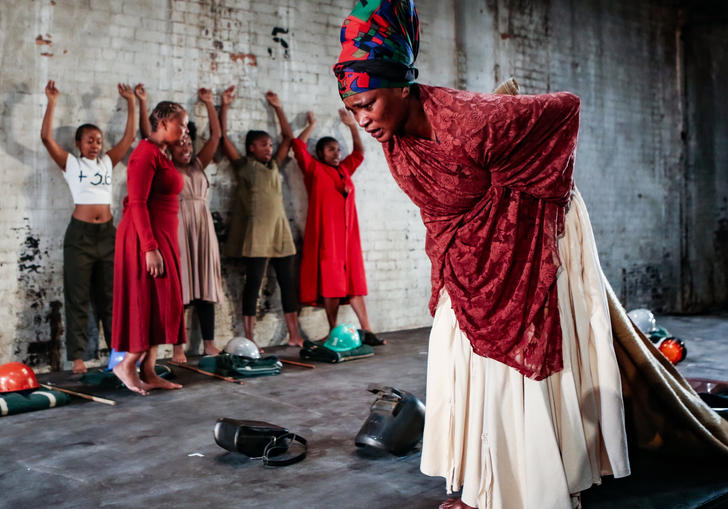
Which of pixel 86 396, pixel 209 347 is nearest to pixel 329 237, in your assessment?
pixel 209 347

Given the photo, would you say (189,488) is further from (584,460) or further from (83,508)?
(584,460)

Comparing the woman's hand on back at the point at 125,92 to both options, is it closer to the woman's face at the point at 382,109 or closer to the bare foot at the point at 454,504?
the woman's face at the point at 382,109

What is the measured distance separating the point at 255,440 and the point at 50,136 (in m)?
3.22

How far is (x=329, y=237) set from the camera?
6168 millimetres

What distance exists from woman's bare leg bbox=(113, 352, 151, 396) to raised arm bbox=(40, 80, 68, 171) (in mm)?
1668

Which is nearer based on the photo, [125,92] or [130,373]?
[130,373]

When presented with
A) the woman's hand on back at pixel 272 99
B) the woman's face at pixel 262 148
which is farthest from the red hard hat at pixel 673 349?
the woman's hand on back at pixel 272 99

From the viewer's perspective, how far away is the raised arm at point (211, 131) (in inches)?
226

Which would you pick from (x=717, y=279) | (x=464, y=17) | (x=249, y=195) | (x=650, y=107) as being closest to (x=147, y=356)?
(x=249, y=195)

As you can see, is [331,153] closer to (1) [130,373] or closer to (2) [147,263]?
(2) [147,263]

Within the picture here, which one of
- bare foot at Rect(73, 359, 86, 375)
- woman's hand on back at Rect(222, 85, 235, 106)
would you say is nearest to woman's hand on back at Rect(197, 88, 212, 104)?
woman's hand on back at Rect(222, 85, 235, 106)

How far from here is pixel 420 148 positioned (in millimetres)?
2084

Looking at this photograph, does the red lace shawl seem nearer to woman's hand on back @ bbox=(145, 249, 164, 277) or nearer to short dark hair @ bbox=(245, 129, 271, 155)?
woman's hand on back @ bbox=(145, 249, 164, 277)

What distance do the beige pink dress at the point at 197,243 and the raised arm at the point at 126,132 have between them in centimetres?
49
